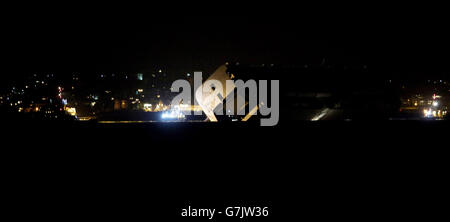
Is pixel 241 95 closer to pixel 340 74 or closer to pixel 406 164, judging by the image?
pixel 340 74

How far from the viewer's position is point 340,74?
873cm

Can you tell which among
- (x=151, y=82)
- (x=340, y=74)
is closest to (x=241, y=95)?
(x=340, y=74)

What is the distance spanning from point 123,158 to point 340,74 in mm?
6809

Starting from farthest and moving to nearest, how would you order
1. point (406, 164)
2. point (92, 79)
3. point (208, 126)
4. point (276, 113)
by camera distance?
point (92, 79)
point (276, 113)
point (208, 126)
point (406, 164)

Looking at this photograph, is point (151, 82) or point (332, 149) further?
point (151, 82)

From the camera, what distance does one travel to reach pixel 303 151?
10.6ft

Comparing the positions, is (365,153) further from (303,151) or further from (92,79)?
(92,79)
